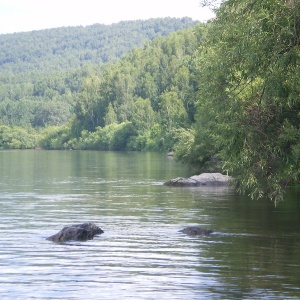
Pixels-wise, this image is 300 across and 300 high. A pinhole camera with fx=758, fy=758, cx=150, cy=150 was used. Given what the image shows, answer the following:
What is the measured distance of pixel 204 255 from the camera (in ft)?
79.6

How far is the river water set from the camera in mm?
19469

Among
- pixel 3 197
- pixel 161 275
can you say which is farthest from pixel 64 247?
pixel 3 197

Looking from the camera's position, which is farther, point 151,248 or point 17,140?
point 17,140

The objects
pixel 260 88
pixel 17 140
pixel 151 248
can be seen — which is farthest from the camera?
pixel 17 140

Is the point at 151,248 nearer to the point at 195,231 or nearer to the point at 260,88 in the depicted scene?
the point at 195,231

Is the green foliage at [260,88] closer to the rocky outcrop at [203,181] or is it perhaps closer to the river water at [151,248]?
the river water at [151,248]

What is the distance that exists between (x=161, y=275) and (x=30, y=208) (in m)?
19.1

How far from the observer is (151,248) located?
25844 millimetres

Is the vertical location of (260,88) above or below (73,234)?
above

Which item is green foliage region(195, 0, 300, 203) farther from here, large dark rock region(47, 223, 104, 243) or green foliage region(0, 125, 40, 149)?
green foliage region(0, 125, 40, 149)

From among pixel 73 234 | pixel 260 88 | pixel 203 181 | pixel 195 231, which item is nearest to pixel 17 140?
pixel 203 181

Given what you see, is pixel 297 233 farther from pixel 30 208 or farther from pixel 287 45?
pixel 30 208

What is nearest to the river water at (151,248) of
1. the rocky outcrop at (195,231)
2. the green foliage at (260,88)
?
the rocky outcrop at (195,231)

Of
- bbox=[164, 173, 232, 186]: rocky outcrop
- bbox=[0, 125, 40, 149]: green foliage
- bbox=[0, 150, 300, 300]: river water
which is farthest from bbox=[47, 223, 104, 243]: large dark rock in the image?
bbox=[0, 125, 40, 149]: green foliage
